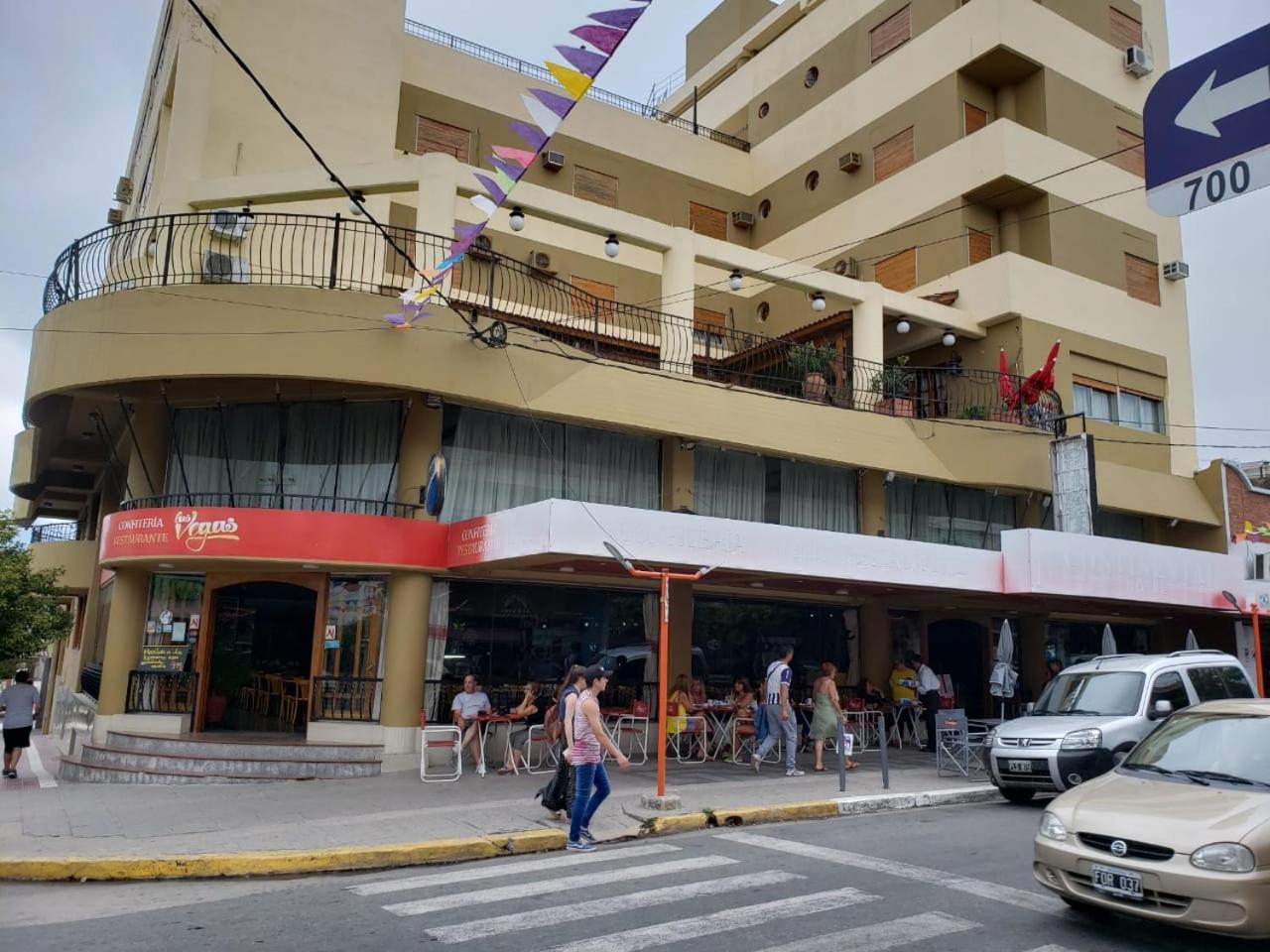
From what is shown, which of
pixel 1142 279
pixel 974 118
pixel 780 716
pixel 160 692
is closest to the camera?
pixel 780 716

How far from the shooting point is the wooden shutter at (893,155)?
76.7ft

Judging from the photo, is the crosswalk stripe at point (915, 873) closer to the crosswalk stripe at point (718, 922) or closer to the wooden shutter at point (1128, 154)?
the crosswalk stripe at point (718, 922)

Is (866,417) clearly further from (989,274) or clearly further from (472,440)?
(472,440)

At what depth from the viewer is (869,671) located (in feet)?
64.2

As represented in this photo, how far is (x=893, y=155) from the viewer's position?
23719 millimetres

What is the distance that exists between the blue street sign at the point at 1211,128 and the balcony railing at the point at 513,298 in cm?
1043

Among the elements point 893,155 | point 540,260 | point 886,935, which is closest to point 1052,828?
point 886,935

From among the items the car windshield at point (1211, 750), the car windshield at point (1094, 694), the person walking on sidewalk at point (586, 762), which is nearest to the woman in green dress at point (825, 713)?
the car windshield at point (1094, 694)

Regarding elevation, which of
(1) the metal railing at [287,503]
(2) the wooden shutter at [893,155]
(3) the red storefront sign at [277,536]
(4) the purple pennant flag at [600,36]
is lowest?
(3) the red storefront sign at [277,536]

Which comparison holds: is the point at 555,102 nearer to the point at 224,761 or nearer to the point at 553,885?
the point at 553,885

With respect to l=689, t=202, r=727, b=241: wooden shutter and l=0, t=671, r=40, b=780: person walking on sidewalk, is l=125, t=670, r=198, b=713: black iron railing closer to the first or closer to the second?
l=0, t=671, r=40, b=780: person walking on sidewalk

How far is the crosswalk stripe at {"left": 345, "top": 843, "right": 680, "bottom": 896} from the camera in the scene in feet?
25.5

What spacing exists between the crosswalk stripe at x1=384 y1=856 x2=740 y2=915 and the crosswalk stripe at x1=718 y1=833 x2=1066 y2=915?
83 cm

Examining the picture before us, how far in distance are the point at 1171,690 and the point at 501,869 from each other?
28.0ft
